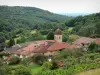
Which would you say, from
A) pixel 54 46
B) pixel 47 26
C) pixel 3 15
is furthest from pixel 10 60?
pixel 3 15

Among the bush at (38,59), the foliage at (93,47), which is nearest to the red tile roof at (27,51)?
the bush at (38,59)

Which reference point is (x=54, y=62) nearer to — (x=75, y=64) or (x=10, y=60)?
(x=75, y=64)

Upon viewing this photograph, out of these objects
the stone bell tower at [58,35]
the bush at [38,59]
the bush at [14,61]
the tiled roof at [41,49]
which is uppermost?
the stone bell tower at [58,35]

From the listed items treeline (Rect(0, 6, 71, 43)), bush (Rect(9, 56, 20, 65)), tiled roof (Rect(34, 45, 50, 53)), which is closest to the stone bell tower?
tiled roof (Rect(34, 45, 50, 53))

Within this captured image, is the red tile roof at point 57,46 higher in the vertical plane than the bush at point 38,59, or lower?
higher

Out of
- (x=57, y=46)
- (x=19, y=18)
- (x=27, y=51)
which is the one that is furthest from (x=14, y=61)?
(x=19, y=18)

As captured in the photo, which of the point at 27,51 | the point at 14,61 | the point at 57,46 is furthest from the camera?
the point at 27,51

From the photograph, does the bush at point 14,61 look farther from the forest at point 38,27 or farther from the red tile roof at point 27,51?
the forest at point 38,27

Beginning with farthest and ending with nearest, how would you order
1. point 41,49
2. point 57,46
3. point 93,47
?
point 57,46, point 41,49, point 93,47

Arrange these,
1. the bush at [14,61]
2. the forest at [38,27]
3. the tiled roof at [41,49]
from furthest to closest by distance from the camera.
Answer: the forest at [38,27]
the tiled roof at [41,49]
the bush at [14,61]

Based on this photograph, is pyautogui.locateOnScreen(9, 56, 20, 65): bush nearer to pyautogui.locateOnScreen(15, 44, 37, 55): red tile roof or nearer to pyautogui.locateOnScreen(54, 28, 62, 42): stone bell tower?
pyautogui.locateOnScreen(15, 44, 37, 55): red tile roof

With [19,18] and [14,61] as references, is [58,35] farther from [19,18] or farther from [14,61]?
[19,18]
